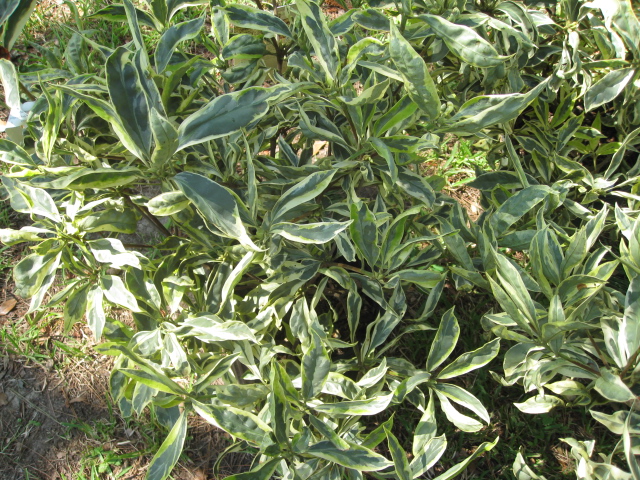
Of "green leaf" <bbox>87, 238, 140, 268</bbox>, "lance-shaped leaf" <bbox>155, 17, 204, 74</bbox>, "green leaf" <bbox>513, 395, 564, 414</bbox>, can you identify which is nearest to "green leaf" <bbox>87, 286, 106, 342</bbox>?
"green leaf" <bbox>87, 238, 140, 268</bbox>

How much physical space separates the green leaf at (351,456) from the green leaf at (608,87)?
4.01 feet

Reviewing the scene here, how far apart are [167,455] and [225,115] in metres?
0.71

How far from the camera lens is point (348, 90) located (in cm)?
132

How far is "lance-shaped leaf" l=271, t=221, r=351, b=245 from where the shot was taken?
3.60 ft

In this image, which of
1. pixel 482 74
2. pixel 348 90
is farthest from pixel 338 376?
pixel 482 74

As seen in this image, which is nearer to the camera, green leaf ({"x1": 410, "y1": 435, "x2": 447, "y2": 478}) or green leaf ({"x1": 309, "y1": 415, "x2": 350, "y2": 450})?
green leaf ({"x1": 309, "y1": 415, "x2": 350, "y2": 450})

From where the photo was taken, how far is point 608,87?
164 cm

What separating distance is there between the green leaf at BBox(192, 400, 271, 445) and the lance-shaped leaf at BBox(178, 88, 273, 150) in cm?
54

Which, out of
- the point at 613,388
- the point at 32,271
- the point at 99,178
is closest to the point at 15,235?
the point at 32,271

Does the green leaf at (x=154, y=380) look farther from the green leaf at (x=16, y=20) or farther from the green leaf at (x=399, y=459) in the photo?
the green leaf at (x=16, y=20)

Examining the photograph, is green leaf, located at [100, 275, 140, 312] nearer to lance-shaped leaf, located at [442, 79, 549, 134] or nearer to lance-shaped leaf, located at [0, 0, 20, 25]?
lance-shaped leaf, located at [0, 0, 20, 25]

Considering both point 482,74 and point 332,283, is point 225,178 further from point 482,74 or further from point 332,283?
point 482,74

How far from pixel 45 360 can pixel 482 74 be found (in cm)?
193

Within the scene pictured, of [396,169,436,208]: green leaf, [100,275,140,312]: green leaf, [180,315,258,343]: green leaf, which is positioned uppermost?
[100,275,140,312]: green leaf
